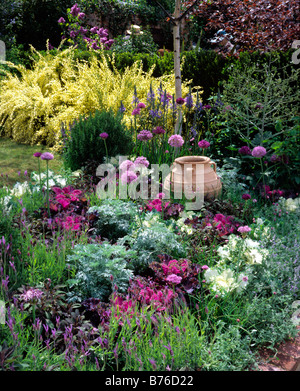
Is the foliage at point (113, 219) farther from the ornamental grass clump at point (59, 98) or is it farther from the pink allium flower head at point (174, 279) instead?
the ornamental grass clump at point (59, 98)

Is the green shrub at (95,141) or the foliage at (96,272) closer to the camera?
the foliage at (96,272)

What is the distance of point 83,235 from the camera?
317 centimetres

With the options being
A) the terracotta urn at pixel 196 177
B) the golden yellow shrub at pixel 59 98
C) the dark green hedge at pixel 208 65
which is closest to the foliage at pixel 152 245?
the terracotta urn at pixel 196 177

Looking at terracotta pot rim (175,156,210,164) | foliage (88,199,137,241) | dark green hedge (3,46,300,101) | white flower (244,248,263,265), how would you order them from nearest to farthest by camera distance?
1. white flower (244,248,263,265)
2. foliage (88,199,137,241)
3. terracotta pot rim (175,156,210,164)
4. dark green hedge (3,46,300,101)

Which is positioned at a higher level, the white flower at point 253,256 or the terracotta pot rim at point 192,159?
the terracotta pot rim at point 192,159

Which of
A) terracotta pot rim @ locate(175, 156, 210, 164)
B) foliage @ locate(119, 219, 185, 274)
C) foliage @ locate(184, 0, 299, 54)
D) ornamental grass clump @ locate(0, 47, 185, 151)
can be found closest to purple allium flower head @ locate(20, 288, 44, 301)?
foliage @ locate(119, 219, 185, 274)

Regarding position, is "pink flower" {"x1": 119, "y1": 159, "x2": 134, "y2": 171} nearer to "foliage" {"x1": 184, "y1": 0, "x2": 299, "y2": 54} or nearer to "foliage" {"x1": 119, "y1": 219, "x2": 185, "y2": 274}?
"foliage" {"x1": 119, "y1": 219, "x2": 185, "y2": 274}

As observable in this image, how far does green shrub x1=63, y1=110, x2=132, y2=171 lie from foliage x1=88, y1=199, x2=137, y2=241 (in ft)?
4.73

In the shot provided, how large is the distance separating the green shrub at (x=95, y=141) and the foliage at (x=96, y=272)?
225 centimetres

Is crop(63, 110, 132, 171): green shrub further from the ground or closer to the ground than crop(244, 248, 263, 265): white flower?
further from the ground

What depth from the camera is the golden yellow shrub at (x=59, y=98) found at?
6223mm

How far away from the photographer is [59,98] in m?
6.79

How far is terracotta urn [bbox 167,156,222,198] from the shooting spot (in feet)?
13.3

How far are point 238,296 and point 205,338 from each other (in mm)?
430
